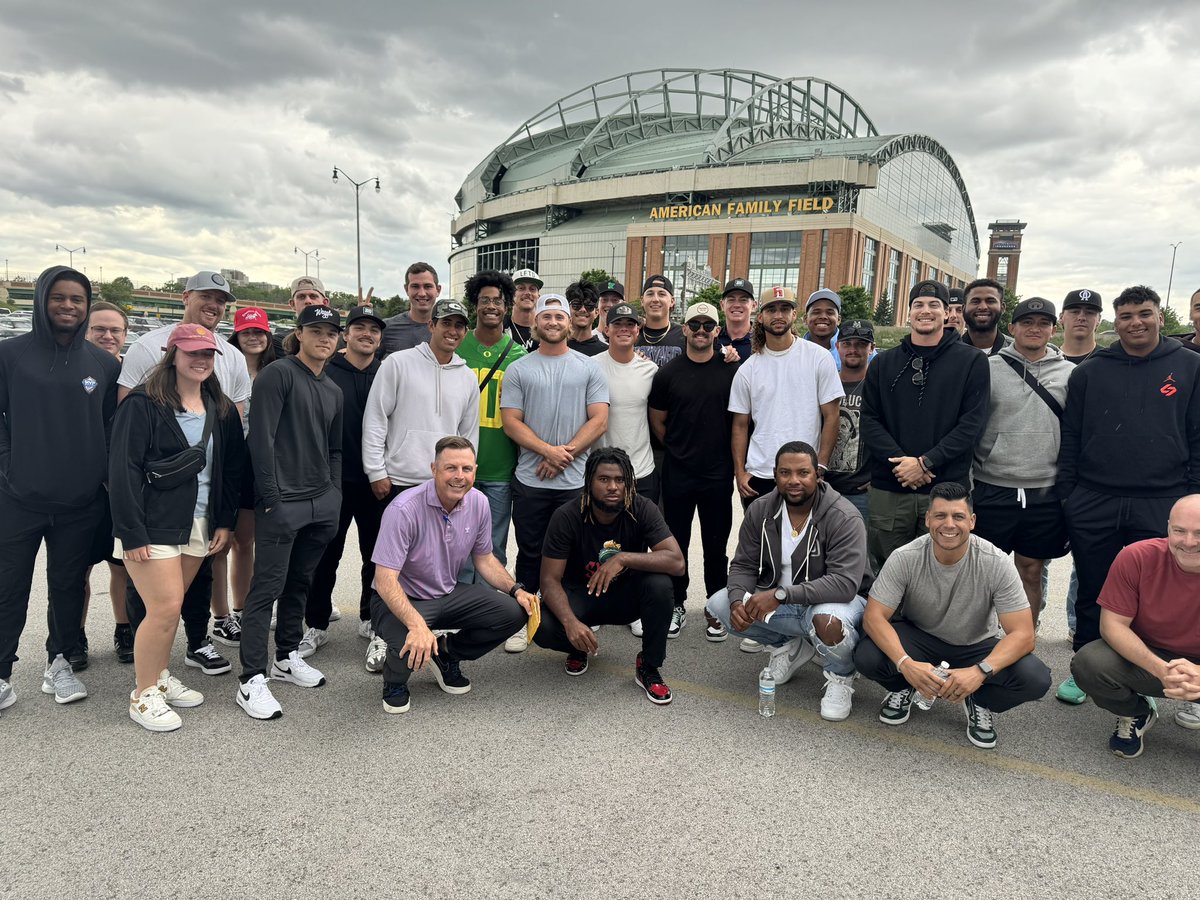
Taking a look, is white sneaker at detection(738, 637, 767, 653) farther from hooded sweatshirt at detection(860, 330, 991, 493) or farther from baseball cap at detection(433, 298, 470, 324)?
baseball cap at detection(433, 298, 470, 324)

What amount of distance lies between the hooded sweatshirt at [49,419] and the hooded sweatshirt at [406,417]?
1.50 m

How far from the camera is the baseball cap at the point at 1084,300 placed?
5002mm

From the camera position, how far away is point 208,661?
4328 mm

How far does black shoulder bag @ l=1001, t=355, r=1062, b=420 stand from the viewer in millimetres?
4625

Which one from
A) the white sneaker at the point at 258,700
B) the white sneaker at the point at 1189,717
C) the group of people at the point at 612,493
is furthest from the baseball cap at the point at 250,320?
the white sneaker at the point at 1189,717

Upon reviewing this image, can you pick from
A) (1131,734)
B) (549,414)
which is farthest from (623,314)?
(1131,734)

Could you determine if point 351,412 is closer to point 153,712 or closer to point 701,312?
point 153,712

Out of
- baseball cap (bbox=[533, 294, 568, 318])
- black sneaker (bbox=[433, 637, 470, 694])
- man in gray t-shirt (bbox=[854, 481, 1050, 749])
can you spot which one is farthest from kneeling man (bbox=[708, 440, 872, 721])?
baseball cap (bbox=[533, 294, 568, 318])

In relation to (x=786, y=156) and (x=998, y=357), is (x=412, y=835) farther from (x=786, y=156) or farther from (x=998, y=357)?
(x=786, y=156)

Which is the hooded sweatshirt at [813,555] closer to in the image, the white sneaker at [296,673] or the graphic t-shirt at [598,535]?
the graphic t-shirt at [598,535]

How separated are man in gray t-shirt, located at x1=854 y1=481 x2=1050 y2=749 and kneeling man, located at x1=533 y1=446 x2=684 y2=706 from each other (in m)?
1.20

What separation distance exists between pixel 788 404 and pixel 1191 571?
2434mm

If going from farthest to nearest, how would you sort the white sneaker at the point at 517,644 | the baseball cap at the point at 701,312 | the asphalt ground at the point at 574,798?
1. the baseball cap at the point at 701,312
2. the white sneaker at the point at 517,644
3. the asphalt ground at the point at 574,798

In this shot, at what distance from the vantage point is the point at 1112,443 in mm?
4266
